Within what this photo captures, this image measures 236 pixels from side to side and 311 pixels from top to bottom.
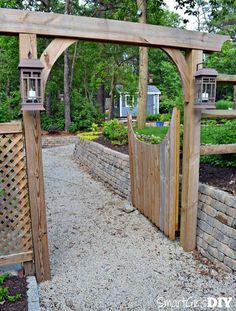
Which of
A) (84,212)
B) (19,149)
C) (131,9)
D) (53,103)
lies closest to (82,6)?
(53,103)

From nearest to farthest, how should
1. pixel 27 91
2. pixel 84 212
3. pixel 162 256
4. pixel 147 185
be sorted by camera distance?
pixel 27 91, pixel 162 256, pixel 147 185, pixel 84 212

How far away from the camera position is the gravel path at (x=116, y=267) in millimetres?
2824

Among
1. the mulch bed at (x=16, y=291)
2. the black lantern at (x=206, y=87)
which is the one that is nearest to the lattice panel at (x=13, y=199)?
the mulch bed at (x=16, y=291)

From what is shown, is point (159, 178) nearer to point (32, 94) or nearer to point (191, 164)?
point (191, 164)

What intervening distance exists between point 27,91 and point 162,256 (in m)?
2.37

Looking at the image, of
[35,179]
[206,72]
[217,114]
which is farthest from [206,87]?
[35,179]

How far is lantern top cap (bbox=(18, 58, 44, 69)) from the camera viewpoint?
8.52 ft

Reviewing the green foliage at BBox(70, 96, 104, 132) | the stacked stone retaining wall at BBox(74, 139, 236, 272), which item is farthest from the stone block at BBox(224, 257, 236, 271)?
the green foliage at BBox(70, 96, 104, 132)

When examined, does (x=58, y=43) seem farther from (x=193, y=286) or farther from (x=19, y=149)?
(x=193, y=286)

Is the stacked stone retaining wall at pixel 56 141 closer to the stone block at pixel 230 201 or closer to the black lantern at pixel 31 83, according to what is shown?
the black lantern at pixel 31 83

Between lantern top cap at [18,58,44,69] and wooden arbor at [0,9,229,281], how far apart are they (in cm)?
13

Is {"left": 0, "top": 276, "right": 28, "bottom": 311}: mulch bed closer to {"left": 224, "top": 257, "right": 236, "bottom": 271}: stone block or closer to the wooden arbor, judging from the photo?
the wooden arbor

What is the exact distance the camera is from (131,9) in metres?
9.88

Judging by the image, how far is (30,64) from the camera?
103 inches
